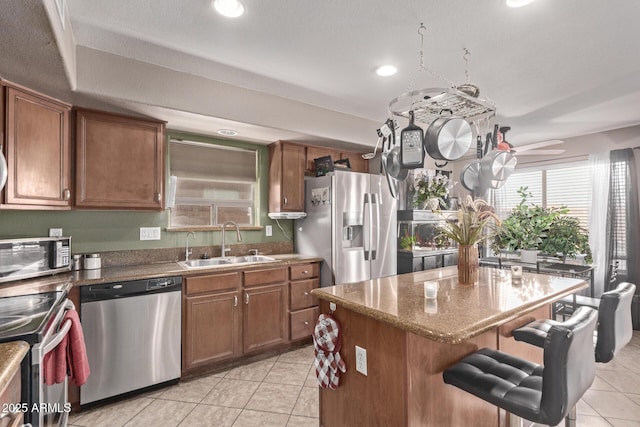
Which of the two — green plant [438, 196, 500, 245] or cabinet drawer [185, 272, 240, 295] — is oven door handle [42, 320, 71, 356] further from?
green plant [438, 196, 500, 245]

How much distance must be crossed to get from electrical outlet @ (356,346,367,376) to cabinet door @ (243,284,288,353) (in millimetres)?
1595

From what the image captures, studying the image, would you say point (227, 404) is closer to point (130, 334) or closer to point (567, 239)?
point (130, 334)

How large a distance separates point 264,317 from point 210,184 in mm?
1549

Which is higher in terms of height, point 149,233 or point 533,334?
point 149,233

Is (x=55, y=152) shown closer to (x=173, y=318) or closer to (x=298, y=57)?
(x=173, y=318)

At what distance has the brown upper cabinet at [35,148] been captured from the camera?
6.68 ft

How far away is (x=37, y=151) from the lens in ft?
7.21

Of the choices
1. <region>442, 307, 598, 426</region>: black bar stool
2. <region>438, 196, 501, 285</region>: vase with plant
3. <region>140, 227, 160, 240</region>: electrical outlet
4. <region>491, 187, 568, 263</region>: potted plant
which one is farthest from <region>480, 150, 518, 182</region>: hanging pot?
<region>140, 227, 160, 240</region>: electrical outlet

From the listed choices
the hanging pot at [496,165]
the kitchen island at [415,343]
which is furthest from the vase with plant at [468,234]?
the hanging pot at [496,165]

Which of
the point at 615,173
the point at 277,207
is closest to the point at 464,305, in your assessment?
the point at 277,207

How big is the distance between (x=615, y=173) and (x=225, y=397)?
16.9ft

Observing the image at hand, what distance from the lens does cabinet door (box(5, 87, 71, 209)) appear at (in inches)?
81.0

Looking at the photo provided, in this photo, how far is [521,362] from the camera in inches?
60.6

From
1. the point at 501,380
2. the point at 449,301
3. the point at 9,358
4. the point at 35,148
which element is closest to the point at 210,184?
the point at 35,148
